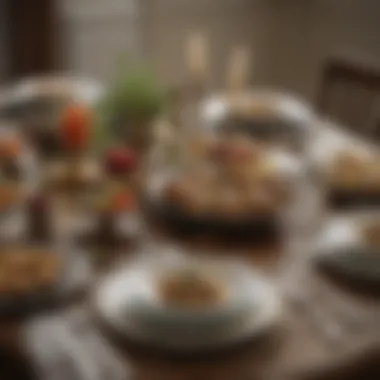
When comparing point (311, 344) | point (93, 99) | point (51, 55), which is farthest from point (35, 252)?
point (51, 55)

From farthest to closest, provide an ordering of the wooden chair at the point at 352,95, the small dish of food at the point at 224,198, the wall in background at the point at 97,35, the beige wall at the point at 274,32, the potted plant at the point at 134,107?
the beige wall at the point at 274,32, the wall in background at the point at 97,35, the wooden chair at the point at 352,95, the potted plant at the point at 134,107, the small dish of food at the point at 224,198

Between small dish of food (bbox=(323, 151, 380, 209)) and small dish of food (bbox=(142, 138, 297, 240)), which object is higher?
small dish of food (bbox=(142, 138, 297, 240))

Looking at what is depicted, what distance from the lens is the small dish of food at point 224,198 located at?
1.63 metres

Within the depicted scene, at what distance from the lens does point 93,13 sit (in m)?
3.45

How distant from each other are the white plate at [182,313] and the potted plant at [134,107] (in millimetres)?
582

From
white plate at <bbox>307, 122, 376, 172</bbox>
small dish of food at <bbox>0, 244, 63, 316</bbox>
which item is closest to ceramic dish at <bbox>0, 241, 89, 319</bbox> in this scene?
small dish of food at <bbox>0, 244, 63, 316</bbox>

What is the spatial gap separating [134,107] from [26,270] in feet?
2.13

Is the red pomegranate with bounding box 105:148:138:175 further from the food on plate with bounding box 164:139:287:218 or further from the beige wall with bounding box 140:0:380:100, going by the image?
the beige wall with bounding box 140:0:380:100

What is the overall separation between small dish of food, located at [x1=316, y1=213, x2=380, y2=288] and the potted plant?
19.7 inches

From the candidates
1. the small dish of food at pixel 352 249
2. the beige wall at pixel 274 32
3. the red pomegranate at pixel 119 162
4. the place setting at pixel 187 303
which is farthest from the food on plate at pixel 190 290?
the beige wall at pixel 274 32

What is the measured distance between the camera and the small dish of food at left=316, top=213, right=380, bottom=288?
4.91 feet

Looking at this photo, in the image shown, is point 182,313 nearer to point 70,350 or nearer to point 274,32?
point 70,350

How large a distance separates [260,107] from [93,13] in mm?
1273

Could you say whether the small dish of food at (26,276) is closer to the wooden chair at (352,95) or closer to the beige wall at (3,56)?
the wooden chair at (352,95)
